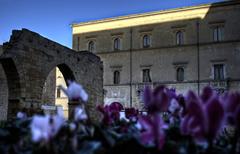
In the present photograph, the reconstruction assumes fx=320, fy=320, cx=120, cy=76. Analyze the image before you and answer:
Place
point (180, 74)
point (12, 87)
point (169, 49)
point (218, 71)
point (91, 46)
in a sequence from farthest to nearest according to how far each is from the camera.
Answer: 1. point (91, 46)
2. point (169, 49)
3. point (180, 74)
4. point (218, 71)
5. point (12, 87)

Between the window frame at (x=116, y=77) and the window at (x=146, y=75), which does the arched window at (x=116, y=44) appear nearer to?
the window frame at (x=116, y=77)

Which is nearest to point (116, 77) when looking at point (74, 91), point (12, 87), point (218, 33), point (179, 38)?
point (179, 38)

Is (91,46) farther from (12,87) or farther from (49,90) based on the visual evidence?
(12,87)

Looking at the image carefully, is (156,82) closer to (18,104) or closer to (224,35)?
(224,35)

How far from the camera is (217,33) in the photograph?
26516mm

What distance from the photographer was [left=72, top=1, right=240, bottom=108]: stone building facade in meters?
25.7

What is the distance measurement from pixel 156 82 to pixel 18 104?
61.4 ft

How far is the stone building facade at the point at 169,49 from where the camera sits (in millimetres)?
25734

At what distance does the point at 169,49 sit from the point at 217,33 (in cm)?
415

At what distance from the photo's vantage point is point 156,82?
2716 centimetres

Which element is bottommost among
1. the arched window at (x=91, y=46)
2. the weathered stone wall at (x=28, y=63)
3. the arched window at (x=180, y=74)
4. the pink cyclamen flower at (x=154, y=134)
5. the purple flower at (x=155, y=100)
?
the pink cyclamen flower at (x=154, y=134)

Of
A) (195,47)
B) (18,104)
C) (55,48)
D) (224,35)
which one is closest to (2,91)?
(55,48)

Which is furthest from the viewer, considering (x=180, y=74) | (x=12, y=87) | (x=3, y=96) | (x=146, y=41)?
(x=146, y=41)

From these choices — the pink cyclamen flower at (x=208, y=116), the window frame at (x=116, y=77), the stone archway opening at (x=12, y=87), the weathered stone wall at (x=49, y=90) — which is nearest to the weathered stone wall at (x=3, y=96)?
the weathered stone wall at (x=49, y=90)
